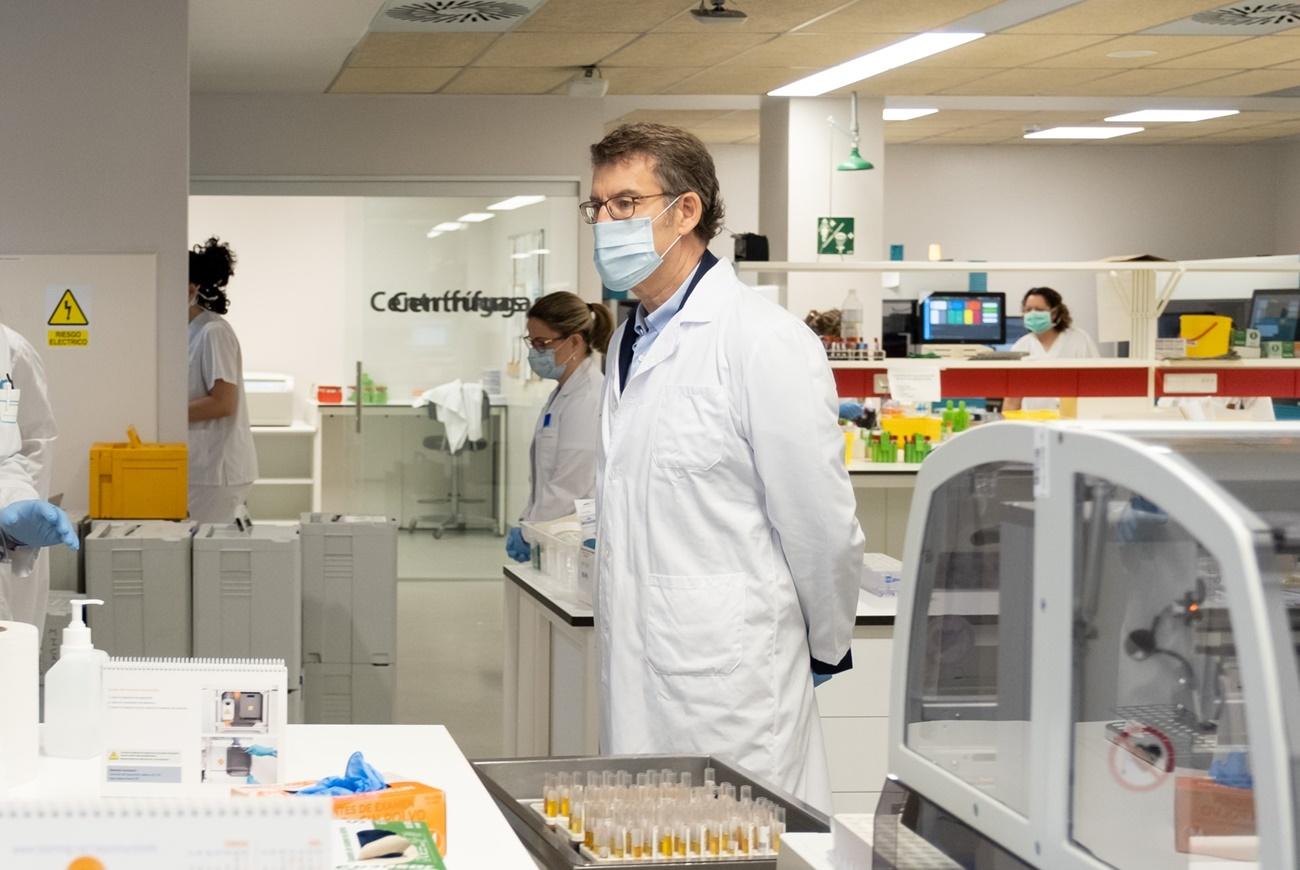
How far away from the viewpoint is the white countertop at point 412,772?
181 cm

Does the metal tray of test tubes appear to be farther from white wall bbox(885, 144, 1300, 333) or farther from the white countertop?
white wall bbox(885, 144, 1300, 333)

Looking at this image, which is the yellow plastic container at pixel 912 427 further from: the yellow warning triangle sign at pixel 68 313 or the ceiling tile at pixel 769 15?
the yellow warning triangle sign at pixel 68 313

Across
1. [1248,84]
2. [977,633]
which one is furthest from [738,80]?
[977,633]

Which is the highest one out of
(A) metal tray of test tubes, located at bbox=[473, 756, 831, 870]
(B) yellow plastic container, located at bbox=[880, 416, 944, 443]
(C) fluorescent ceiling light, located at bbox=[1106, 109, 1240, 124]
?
(C) fluorescent ceiling light, located at bbox=[1106, 109, 1240, 124]

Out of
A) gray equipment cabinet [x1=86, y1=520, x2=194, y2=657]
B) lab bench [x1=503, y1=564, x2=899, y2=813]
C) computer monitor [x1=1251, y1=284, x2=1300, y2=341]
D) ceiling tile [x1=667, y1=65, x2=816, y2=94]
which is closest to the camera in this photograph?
lab bench [x1=503, y1=564, x2=899, y2=813]

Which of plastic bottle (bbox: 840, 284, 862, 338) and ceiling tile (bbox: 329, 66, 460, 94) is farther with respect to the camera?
ceiling tile (bbox: 329, 66, 460, 94)

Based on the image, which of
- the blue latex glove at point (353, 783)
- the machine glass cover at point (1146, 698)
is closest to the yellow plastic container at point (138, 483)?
the blue latex glove at point (353, 783)

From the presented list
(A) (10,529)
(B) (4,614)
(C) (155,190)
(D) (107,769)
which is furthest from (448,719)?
(D) (107,769)

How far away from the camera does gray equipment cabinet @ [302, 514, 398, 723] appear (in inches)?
188

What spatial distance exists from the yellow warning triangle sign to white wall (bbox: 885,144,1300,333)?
8.22 m

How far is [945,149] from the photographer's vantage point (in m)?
12.6

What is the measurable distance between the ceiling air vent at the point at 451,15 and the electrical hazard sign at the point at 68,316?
1833 millimetres

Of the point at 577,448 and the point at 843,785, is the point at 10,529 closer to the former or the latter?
the point at 843,785

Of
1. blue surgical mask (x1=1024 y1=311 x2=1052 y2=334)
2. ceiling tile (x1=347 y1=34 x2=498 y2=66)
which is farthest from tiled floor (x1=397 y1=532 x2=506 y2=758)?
blue surgical mask (x1=1024 y1=311 x2=1052 y2=334)
